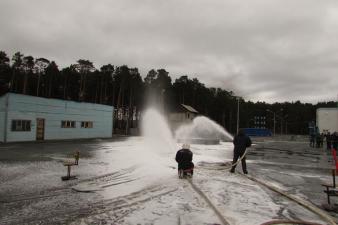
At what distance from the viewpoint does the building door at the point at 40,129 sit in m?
30.7

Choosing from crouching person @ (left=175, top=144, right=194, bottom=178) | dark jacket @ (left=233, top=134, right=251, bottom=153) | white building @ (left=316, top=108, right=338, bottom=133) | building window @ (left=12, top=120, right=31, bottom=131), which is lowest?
crouching person @ (left=175, top=144, right=194, bottom=178)

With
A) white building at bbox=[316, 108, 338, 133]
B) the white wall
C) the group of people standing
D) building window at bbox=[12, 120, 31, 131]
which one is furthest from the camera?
white building at bbox=[316, 108, 338, 133]

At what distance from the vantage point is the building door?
30656mm

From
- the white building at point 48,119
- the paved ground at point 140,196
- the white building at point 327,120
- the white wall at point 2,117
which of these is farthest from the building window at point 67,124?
the white building at point 327,120

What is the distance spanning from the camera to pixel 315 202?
7930 mm

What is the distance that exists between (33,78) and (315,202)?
7499 cm

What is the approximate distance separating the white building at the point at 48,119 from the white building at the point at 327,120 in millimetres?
27069

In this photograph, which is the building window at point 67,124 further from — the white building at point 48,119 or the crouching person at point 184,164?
the crouching person at point 184,164

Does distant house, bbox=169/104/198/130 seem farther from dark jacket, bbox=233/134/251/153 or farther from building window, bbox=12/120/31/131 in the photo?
dark jacket, bbox=233/134/251/153

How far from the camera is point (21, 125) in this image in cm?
2870

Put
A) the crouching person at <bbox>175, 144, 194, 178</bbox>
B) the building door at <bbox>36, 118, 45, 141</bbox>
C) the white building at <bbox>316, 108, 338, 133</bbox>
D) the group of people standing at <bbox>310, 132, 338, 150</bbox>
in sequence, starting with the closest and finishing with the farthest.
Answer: the crouching person at <bbox>175, 144, 194, 178</bbox>, the group of people standing at <bbox>310, 132, 338, 150</bbox>, the building door at <bbox>36, 118, 45, 141</bbox>, the white building at <bbox>316, 108, 338, 133</bbox>

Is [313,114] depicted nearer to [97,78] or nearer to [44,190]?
[97,78]

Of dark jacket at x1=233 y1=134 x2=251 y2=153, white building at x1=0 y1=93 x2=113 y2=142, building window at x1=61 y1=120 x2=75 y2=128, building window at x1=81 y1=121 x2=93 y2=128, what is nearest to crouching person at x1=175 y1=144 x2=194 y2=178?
dark jacket at x1=233 y1=134 x2=251 y2=153

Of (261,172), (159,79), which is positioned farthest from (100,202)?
(159,79)
